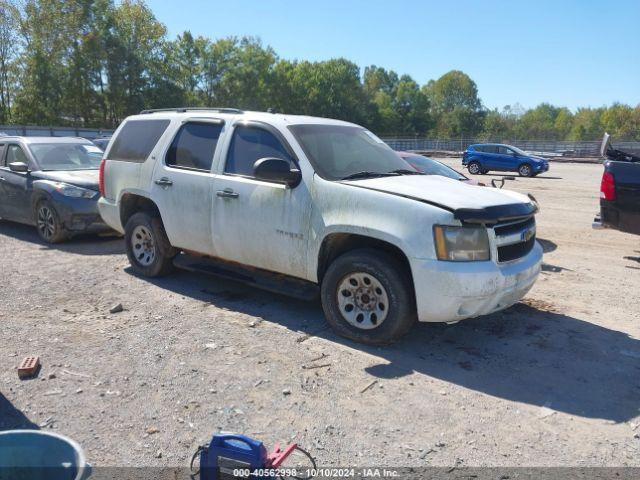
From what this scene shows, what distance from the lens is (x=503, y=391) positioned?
13.5ft

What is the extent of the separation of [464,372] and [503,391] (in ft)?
1.25

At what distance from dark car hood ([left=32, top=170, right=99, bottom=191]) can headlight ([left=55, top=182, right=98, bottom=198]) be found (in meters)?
0.07

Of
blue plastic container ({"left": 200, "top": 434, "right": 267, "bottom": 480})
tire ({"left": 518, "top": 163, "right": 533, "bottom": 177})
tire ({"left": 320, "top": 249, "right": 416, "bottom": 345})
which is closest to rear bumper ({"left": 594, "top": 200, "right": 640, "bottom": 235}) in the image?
tire ({"left": 320, "top": 249, "right": 416, "bottom": 345})

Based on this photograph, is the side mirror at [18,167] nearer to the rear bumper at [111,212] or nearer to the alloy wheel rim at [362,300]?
the rear bumper at [111,212]

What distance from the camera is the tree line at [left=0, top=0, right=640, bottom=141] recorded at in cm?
5491

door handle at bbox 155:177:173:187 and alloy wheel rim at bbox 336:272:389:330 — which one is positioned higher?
door handle at bbox 155:177:173:187

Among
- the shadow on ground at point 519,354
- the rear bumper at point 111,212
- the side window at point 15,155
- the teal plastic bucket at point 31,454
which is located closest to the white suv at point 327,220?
the rear bumper at point 111,212

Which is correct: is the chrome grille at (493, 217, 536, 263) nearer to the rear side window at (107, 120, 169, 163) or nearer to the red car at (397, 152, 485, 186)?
the red car at (397, 152, 485, 186)

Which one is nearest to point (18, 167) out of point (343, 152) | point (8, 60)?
point (343, 152)

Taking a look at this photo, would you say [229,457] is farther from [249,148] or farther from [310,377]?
[249,148]

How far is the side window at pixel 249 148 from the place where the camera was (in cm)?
556

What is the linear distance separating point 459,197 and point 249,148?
2.20 meters

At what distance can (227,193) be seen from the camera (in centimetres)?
567

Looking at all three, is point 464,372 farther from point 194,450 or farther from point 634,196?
point 634,196
